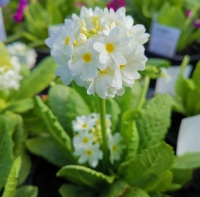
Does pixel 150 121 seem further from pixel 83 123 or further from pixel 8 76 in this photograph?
pixel 8 76

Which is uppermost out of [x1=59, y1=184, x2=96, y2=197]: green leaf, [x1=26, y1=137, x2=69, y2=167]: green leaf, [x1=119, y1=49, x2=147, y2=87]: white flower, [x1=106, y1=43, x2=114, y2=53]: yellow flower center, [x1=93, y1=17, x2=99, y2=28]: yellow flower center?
[x1=93, y1=17, x2=99, y2=28]: yellow flower center

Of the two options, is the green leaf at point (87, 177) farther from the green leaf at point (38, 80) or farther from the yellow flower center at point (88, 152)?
the green leaf at point (38, 80)

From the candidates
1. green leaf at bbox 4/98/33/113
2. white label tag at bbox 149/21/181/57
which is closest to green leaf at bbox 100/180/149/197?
green leaf at bbox 4/98/33/113

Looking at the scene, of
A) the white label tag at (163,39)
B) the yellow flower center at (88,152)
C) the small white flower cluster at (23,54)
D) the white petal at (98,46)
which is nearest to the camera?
the white petal at (98,46)

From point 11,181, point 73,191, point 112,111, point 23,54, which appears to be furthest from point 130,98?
point 23,54

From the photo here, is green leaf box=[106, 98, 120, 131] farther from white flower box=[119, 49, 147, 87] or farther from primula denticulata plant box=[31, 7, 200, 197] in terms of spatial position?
white flower box=[119, 49, 147, 87]

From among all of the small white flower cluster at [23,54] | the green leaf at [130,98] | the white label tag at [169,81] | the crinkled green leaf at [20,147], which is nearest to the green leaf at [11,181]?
the crinkled green leaf at [20,147]

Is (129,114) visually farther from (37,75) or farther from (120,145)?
(37,75)
